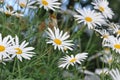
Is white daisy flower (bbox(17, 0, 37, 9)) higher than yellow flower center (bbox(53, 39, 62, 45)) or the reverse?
higher

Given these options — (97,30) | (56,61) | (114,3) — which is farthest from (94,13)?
(114,3)

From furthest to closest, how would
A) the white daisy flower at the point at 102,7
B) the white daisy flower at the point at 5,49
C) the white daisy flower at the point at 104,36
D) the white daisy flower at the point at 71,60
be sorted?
the white daisy flower at the point at 102,7, the white daisy flower at the point at 104,36, the white daisy flower at the point at 71,60, the white daisy flower at the point at 5,49

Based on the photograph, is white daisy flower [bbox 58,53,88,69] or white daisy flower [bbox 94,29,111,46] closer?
white daisy flower [bbox 58,53,88,69]

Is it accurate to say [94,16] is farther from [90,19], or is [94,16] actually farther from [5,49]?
[5,49]

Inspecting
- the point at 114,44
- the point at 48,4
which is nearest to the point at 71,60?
the point at 114,44

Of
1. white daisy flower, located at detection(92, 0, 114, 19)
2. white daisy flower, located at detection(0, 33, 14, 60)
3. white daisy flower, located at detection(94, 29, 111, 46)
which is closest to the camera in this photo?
white daisy flower, located at detection(0, 33, 14, 60)

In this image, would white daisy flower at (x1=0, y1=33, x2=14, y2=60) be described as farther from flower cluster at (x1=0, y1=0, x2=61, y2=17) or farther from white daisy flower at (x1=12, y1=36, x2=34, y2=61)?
flower cluster at (x1=0, y1=0, x2=61, y2=17)

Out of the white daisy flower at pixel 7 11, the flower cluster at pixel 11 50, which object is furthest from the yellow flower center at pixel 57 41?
the white daisy flower at pixel 7 11

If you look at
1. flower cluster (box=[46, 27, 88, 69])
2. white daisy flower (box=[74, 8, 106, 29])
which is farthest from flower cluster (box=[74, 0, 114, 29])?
flower cluster (box=[46, 27, 88, 69])

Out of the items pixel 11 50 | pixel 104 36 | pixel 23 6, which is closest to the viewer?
pixel 11 50

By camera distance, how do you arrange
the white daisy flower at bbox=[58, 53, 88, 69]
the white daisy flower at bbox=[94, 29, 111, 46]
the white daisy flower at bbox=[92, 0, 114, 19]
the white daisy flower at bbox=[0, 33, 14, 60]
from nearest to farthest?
the white daisy flower at bbox=[0, 33, 14, 60] → the white daisy flower at bbox=[58, 53, 88, 69] → the white daisy flower at bbox=[94, 29, 111, 46] → the white daisy flower at bbox=[92, 0, 114, 19]

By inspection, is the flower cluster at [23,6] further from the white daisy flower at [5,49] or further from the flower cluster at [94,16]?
the white daisy flower at [5,49]

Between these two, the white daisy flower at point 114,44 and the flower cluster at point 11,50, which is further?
the white daisy flower at point 114,44
